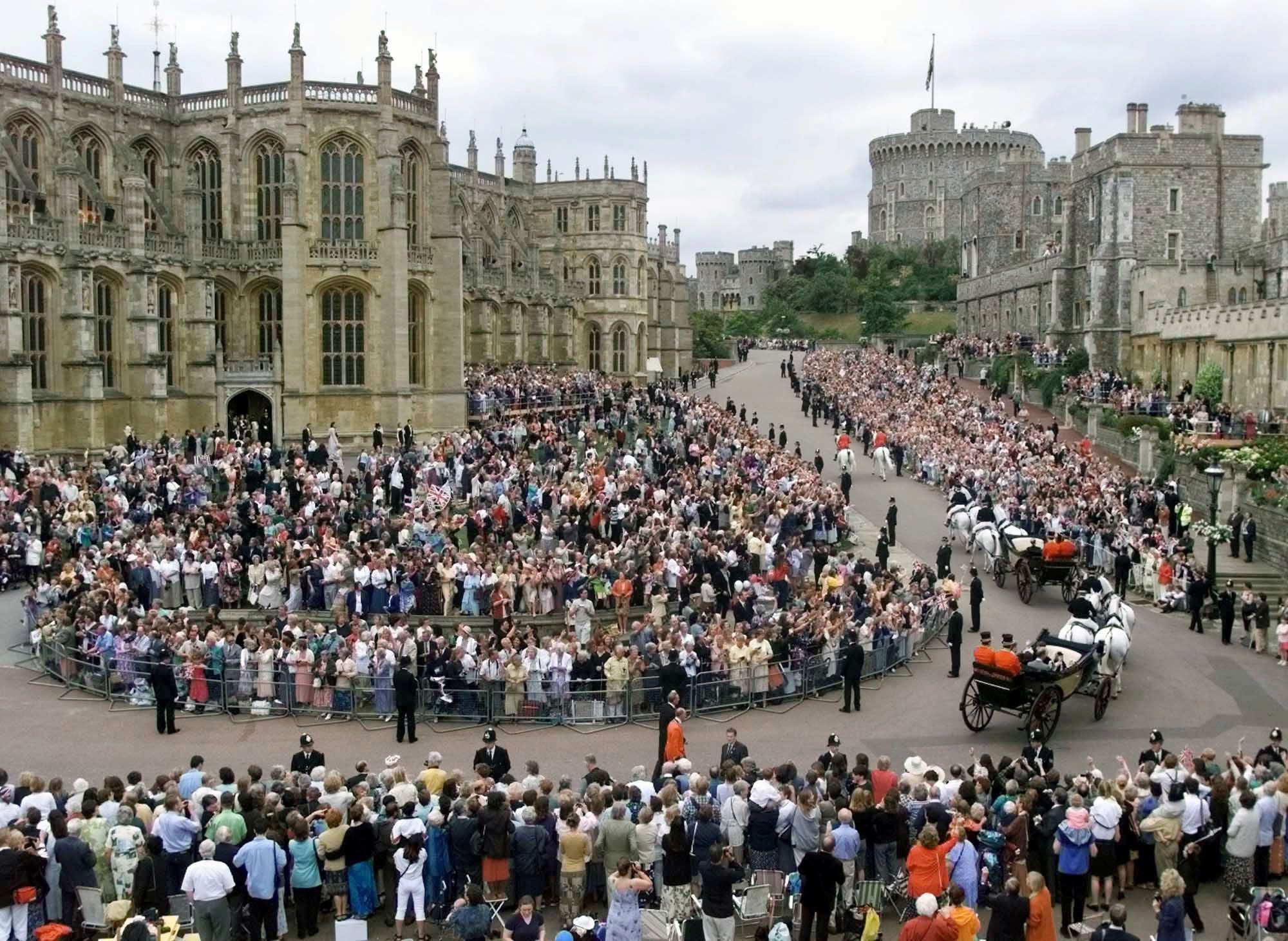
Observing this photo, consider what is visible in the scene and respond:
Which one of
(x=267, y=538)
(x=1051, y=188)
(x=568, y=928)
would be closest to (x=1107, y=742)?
(x=568, y=928)

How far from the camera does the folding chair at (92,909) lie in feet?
41.6

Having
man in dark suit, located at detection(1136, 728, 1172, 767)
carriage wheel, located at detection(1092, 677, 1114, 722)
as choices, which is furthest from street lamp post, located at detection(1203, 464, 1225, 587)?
man in dark suit, located at detection(1136, 728, 1172, 767)

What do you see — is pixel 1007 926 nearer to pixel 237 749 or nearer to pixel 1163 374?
pixel 237 749

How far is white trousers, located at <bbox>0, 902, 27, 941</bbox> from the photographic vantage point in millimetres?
12227

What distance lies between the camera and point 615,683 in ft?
65.9

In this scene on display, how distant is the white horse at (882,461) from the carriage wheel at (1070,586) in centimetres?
1551

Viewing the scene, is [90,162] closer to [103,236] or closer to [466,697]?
[103,236]

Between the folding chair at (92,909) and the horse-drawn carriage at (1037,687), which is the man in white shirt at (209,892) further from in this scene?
the horse-drawn carriage at (1037,687)

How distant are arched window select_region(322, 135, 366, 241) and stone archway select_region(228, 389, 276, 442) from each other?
6730mm

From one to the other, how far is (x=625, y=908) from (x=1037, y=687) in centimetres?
867

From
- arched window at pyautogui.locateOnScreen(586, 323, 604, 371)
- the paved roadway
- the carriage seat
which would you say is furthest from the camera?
arched window at pyautogui.locateOnScreen(586, 323, 604, 371)

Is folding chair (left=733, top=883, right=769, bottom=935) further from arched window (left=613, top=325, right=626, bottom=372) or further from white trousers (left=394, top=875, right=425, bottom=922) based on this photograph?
arched window (left=613, top=325, right=626, bottom=372)

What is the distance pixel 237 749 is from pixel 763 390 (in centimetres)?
5313

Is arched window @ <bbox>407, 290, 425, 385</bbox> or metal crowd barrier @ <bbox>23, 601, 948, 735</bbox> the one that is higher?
arched window @ <bbox>407, 290, 425, 385</bbox>
